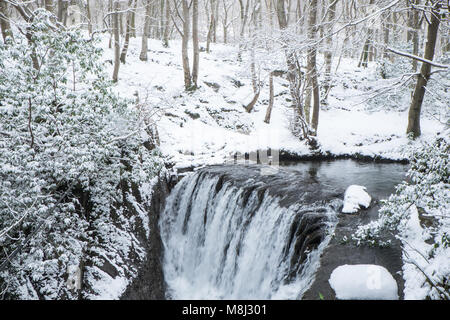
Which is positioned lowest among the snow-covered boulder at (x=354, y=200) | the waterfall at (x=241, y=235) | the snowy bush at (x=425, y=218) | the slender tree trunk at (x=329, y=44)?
the waterfall at (x=241, y=235)

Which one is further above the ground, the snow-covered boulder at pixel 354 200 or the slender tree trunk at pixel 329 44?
the slender tree trunk at pixel 329 44

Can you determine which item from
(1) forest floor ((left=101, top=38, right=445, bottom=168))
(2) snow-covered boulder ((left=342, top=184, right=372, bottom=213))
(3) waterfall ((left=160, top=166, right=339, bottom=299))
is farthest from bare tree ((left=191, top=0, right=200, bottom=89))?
(2) snow-covered boulder ((left=342, top=184, right=372, bottom=213))

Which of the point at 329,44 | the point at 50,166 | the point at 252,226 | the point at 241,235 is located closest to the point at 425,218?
the point at 252,226

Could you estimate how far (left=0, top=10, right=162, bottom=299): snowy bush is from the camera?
5.48 metres

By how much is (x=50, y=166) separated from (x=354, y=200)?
21.4 ft

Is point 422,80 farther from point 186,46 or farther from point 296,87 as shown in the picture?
point 186,46

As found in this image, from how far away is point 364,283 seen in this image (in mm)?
4137

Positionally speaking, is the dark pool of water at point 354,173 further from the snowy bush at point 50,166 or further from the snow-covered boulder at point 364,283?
the snowy bush at point 50,166

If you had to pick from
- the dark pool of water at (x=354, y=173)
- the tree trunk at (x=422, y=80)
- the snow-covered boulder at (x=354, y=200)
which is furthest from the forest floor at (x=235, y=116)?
the snow-covered boulder at (x=354, y=200)

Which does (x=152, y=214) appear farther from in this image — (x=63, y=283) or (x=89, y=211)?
(x=63, y=283)

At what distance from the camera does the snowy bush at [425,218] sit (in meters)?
4.18

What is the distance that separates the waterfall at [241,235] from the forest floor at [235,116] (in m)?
2.28

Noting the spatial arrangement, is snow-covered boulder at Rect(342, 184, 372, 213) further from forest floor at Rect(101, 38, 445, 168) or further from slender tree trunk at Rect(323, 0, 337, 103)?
forest floor at Rect(101, 38, 445, 168)

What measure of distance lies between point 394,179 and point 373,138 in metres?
5.42
